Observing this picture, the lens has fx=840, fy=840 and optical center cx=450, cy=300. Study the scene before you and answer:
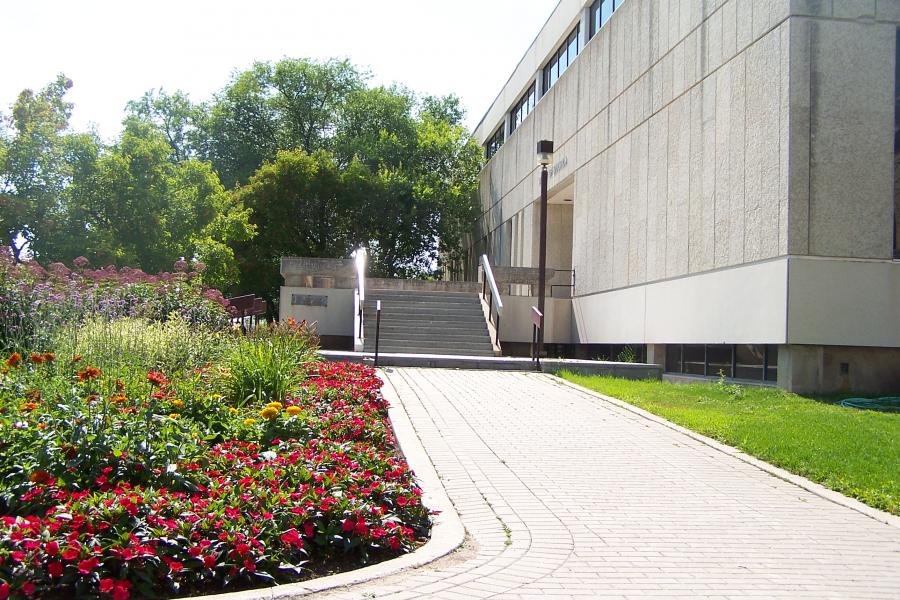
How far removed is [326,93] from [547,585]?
42630mm

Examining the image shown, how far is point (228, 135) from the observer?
4625 cm

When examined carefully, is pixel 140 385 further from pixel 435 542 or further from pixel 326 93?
pixel 326 93

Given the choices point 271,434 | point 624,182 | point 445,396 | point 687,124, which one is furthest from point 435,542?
point 624,182

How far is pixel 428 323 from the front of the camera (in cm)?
2189

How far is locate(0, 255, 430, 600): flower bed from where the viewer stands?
4098 millimetres

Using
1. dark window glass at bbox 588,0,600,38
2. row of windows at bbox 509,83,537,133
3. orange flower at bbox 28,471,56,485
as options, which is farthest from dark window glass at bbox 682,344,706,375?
row of windows at bbox 509,83,537,133

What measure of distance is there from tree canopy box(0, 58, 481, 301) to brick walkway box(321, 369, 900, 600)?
87.1 ft

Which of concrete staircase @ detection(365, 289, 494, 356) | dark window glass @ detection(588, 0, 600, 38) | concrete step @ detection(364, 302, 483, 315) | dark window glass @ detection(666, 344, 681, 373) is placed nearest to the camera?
dark window glass @ detection(666, 344, 681, 373)

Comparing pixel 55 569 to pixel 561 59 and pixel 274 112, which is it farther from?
pixel 274 112

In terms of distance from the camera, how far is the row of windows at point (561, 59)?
26.2m

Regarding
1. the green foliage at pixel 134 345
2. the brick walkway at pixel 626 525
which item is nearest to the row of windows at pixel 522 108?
the green foliage at pixel 134 345

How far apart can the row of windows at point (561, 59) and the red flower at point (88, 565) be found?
2368 cm

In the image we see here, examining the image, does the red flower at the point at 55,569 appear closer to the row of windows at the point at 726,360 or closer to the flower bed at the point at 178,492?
the flower bed at the point at 178,492

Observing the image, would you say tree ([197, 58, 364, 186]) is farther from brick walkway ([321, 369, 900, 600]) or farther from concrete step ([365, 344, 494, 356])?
brick walkway ([321, 369, 900, 600])
